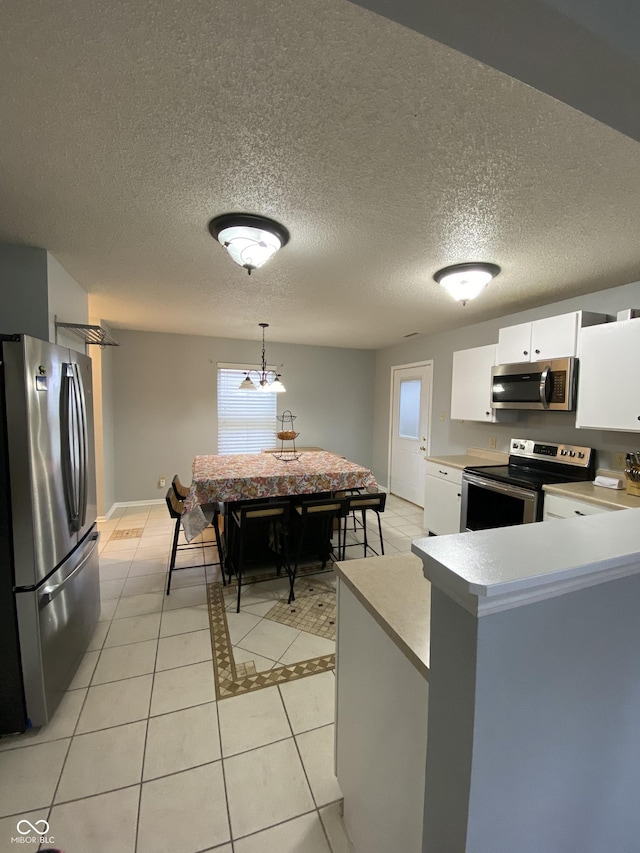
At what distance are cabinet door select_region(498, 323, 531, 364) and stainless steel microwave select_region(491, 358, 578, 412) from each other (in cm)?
6

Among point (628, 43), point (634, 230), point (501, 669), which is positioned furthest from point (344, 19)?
point (634, 230)

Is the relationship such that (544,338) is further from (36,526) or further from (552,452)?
(36,526)

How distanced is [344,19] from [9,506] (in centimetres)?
199

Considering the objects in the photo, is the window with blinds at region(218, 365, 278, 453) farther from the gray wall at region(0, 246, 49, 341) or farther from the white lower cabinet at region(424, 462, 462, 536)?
the gray wall at region(0, 246, 49, 341)

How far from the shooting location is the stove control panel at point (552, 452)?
2.79 meters

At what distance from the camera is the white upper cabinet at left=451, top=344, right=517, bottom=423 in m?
3.43

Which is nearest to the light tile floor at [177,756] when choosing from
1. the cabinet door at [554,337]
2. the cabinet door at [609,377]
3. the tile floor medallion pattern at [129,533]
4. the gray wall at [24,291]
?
the tile floor medallion pattern at [129,533]

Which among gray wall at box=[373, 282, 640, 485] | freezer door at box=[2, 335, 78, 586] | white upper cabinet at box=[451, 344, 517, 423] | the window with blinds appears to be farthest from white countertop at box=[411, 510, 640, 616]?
the window with blinds

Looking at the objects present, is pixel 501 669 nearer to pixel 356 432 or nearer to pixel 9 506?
pixel 9 506

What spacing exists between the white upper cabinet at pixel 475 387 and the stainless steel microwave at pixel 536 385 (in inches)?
4.0

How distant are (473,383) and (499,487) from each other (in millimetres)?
1185

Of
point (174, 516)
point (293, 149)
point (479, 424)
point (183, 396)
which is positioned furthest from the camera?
point (183, 396)

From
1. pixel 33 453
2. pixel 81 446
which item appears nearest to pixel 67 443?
pixel 81 446

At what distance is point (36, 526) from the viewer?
1541mm
